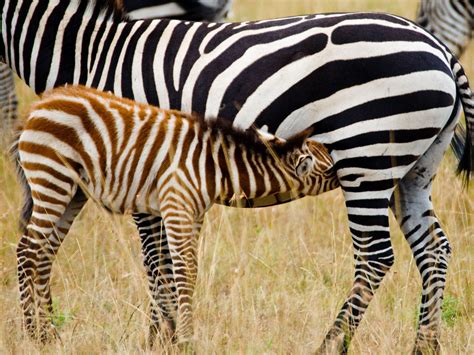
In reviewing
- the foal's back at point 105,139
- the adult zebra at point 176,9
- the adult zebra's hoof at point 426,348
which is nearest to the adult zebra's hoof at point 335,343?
the adult zebra's hoof at point 426,348

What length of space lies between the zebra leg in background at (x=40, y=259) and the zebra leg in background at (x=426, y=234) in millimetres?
1994

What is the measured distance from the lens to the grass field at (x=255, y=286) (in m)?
5.31

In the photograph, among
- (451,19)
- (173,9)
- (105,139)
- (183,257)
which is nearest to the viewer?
(183,257)

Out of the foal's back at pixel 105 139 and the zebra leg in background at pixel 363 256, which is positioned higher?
the foal's back at pixel 105 139

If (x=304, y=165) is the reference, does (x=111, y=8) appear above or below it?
above

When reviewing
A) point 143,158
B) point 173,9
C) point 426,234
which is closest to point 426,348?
point 426,234

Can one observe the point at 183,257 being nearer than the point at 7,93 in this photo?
Yes

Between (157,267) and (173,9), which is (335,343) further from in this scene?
(173,9)

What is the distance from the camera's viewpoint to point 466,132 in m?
5.62

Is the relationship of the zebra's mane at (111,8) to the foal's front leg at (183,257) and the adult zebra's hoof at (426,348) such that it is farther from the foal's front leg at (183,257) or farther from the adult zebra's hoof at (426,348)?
the adult zebra's hoof at (426,348)

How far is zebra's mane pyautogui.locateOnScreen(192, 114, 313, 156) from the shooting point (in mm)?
5113

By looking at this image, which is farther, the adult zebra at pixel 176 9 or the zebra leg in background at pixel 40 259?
the adult zebra at pixel 176 9

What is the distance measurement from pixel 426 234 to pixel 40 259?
2.35m

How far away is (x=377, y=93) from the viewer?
197 inches
